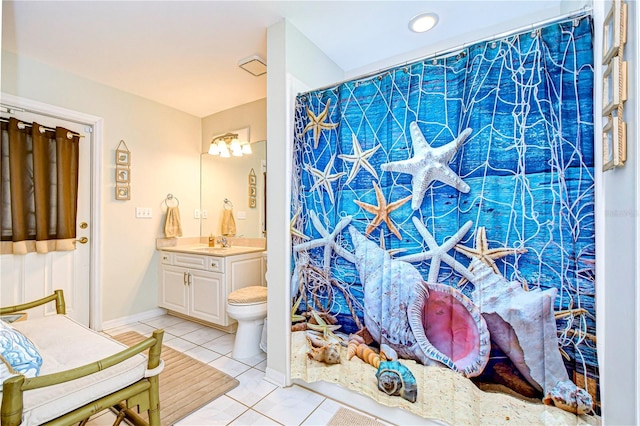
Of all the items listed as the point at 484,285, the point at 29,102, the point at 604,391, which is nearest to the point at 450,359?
the point at 484,285

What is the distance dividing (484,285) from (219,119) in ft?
10.7

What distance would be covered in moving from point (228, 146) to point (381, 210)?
2.25m

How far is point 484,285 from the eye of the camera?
52.2 inches

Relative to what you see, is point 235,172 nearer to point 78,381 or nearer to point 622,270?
point 78,381

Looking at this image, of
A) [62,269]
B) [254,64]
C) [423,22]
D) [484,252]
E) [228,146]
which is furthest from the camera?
[228,146]

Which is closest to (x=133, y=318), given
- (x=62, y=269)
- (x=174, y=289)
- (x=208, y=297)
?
(x=174, y=289)

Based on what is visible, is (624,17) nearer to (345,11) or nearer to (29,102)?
(345,11)

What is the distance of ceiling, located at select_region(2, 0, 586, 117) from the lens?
1.81m

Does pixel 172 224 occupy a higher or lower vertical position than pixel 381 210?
lower

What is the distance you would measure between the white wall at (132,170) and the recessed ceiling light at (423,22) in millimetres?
2733

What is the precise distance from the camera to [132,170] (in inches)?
119

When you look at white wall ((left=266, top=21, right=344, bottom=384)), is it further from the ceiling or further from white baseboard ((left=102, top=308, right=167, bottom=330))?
white baseboard ((left=102, top=308, right=167, bottom=330))

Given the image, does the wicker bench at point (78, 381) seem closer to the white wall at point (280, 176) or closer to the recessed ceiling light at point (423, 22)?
the white wall at point (280, 176)

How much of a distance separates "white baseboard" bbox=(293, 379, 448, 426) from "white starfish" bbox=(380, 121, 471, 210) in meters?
1.09
